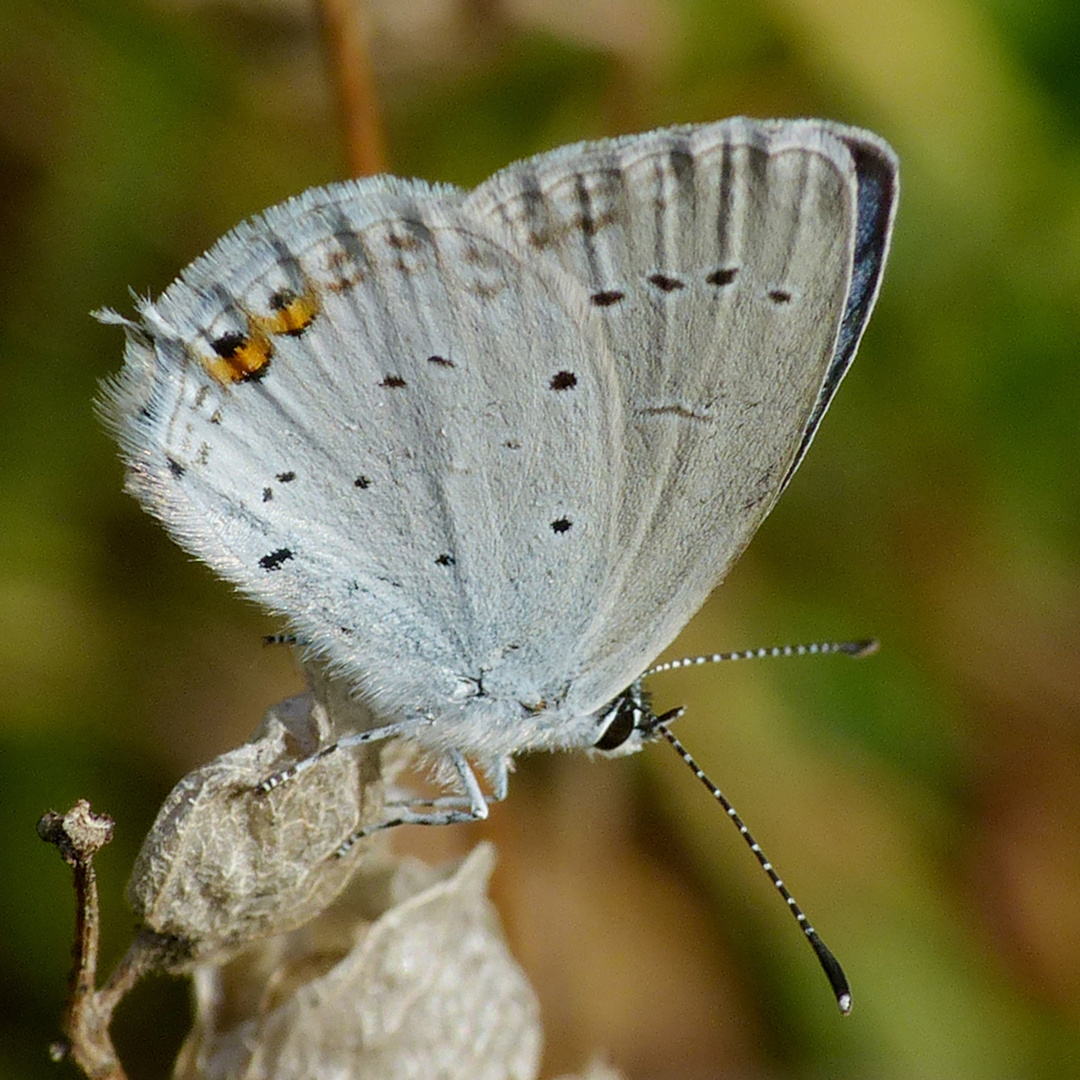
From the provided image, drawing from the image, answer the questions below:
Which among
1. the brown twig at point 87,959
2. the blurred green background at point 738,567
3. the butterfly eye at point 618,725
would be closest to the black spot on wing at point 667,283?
the butterfly eye at point 618,725

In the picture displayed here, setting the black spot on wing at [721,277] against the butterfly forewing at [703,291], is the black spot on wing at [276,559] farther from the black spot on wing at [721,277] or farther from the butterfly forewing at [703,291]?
the black spot on wing at [721,277]

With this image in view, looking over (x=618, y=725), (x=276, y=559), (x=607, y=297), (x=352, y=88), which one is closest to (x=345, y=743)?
(x=276, y=559)

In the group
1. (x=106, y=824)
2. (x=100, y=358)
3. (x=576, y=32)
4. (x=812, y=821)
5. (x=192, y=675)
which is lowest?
(x=812, y=821)

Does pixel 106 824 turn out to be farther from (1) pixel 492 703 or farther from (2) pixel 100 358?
(2) pixel 100 358

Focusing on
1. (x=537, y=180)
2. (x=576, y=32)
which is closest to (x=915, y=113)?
(x=576, y=32)

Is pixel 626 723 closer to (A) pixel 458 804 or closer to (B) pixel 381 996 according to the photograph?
(A) pixel 458 804

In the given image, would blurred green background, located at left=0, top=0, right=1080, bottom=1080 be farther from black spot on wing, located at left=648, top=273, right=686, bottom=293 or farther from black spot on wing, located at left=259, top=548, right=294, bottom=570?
black spot on wing, located at left=648, top=273, right=686, bottom=293
